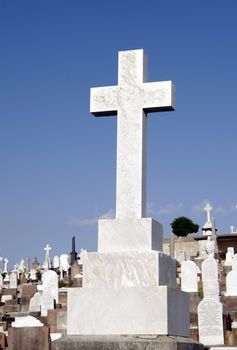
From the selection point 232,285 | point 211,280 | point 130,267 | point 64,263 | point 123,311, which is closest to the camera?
point 123,311

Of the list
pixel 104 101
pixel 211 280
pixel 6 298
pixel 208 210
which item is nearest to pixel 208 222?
pixel 208 210

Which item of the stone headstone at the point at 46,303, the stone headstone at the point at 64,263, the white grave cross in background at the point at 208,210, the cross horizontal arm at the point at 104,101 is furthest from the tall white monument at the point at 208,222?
the cross horizontal arm at the point at 104,101

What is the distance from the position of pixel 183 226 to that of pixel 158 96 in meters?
60.8

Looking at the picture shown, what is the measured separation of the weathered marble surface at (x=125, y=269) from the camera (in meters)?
5.99

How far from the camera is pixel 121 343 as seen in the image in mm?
5730

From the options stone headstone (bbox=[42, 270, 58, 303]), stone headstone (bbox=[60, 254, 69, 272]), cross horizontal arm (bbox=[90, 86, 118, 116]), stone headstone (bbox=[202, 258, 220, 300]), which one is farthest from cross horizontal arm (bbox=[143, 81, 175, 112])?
stone headstone (bbox=[60, 254, 69, 272])

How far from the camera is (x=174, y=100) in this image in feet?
22.0

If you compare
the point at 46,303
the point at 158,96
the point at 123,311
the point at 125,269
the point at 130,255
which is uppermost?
the point at 158,96

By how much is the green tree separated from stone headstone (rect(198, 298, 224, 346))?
165 ft

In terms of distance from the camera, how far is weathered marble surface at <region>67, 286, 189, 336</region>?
5820mm

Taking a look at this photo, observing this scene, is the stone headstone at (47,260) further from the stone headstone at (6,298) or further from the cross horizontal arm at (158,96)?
the cross horizontal arm at (158,96)

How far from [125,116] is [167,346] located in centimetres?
237

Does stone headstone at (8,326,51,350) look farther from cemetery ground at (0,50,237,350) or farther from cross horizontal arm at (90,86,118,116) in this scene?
cross horizontal arm at (90,86,118,116)

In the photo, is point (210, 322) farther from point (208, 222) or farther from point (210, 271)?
point (208, 222)
